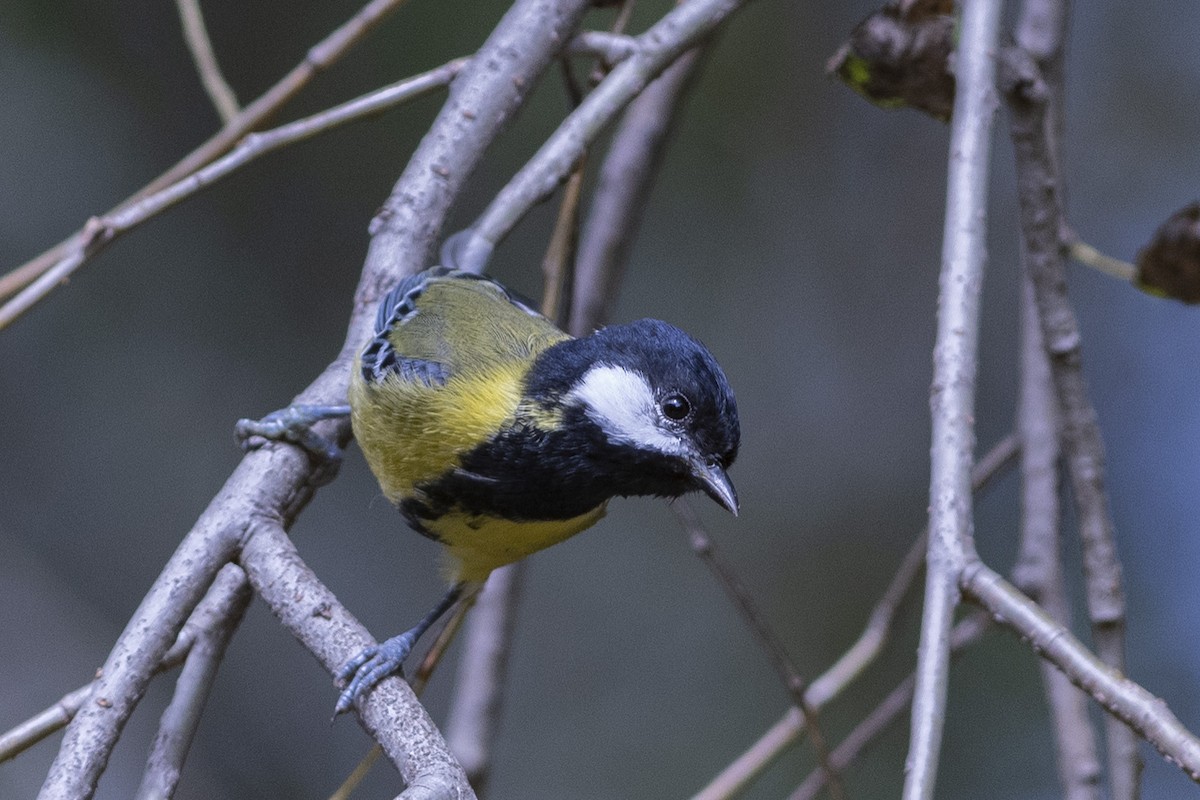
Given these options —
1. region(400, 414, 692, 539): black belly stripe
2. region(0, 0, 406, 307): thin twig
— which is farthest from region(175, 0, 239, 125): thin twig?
region(400, 414, 692, 539): black belly stripe

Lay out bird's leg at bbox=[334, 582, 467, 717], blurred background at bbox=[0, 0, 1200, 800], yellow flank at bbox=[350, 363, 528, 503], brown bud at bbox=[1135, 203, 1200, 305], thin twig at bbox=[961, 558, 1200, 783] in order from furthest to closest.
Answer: blurred background at bbox=[0, 0, 1200, 800], brown bud at bbox=[1135, 203, 1200, 305], yellow flank at bbox=[350, 363, 528, 503], bird's leg at bbox=[334, 582, 467, 717], thin twig at bbox=[961, 558, 1200, 783]

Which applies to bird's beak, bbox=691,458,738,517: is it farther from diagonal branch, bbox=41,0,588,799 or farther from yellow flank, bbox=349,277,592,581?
diagonal branch, bbox=41,0,588,799

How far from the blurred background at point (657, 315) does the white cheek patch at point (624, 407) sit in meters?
2.53

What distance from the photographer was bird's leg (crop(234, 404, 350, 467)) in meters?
1.85

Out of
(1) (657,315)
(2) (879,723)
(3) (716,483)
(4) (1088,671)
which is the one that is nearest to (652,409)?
(3) (716,483)

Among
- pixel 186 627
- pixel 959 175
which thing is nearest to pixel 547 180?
pixel 959 175

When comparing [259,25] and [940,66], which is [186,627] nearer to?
[940,66]

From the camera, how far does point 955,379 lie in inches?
62.7

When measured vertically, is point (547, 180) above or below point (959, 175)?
above

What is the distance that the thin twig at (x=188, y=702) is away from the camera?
1516 millimetres

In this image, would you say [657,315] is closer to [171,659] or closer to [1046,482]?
[1046,482]

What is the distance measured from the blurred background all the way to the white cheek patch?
8.30 ft

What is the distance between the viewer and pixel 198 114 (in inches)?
173

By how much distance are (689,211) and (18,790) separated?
2.92 metres
